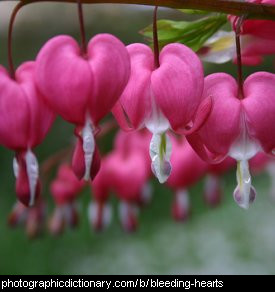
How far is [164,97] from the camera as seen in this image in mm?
1319

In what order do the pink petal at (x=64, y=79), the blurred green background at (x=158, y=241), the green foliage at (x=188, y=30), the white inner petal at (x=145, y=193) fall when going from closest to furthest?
1. the pink petal at (x=64, y=79)
2. the green foliage at (x=188, y=30)
3. the white inner petal at (x=145, y=193)
4. the blurred green background at (x=158, y=241)

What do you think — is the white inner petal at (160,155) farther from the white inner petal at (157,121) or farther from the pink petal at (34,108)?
the pink petal at (34,108)

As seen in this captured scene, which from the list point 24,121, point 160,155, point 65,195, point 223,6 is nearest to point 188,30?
point 223,6

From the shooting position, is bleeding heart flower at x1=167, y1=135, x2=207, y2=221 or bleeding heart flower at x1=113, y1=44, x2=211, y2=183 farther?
bleeding heart flower at x1=167, y1=135, x2=207, y2=221

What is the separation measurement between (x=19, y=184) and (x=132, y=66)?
288 millimetres

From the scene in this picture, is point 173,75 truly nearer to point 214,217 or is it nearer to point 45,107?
point 45,107

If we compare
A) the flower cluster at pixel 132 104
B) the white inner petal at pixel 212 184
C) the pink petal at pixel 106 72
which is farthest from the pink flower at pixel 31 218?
the pink petal at pixel 106 72

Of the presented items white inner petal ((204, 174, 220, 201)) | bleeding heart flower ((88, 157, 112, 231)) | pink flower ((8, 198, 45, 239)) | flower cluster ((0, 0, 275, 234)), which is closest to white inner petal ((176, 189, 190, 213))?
white inner petal ((204, 174, 220, 201))

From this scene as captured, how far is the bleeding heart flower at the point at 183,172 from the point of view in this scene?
8.87 feet

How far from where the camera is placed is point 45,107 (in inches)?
51.9

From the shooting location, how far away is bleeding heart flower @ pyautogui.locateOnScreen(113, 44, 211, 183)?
131 centimetres

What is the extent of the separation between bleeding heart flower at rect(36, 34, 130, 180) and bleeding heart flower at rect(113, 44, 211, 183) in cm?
6

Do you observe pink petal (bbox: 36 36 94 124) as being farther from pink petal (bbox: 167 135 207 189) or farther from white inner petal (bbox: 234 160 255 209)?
pink petal (bbox: 167 135 207 189)

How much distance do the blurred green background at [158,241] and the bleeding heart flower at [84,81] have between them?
3.98 meters
